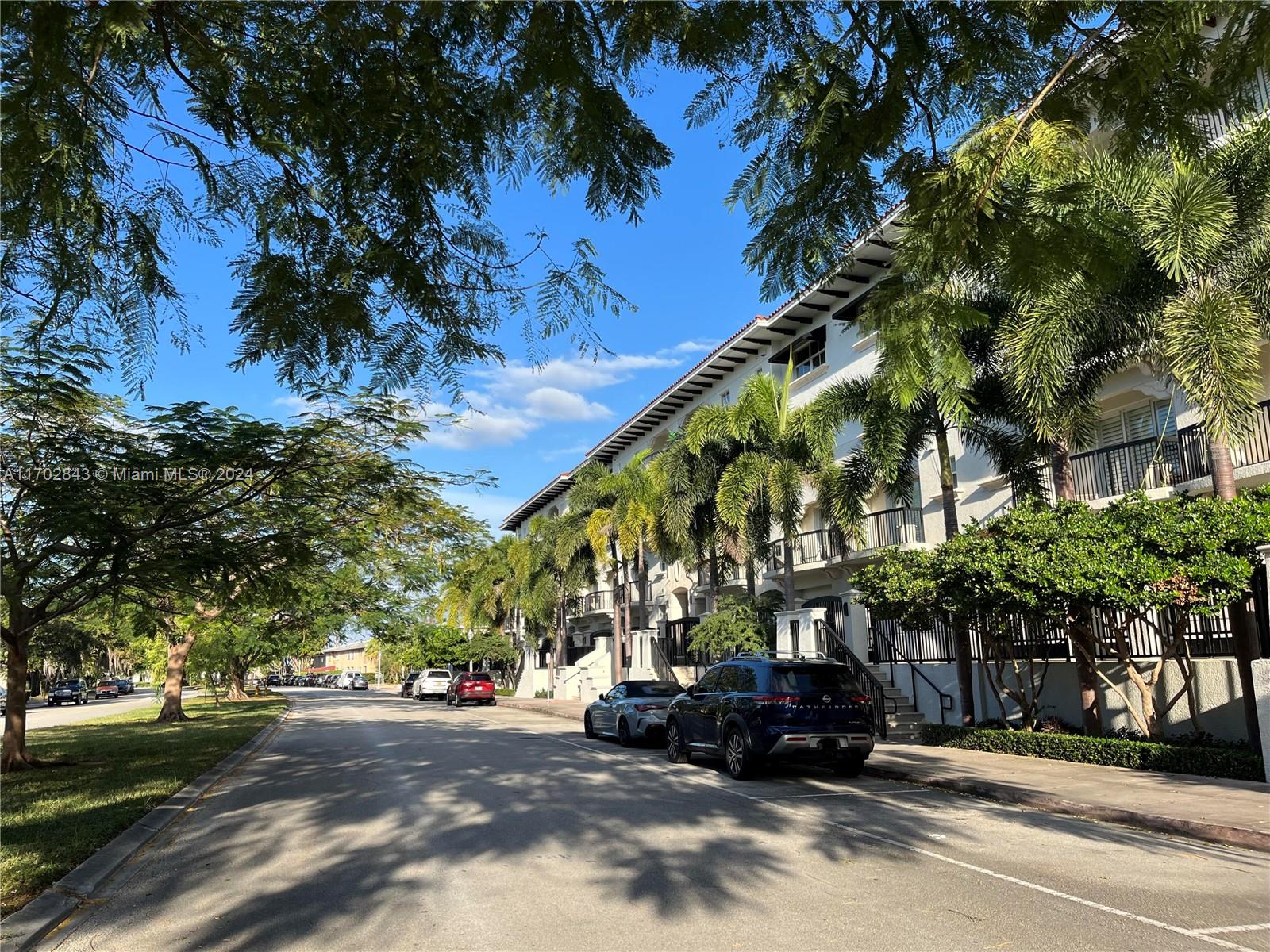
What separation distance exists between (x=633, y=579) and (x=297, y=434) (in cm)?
3321

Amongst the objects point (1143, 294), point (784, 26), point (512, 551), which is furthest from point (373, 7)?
point (512, 551)

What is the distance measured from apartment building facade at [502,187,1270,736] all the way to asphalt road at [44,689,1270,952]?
12.9 feet

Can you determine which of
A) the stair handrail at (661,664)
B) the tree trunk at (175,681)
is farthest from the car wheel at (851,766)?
the tree trunk at (175,681)

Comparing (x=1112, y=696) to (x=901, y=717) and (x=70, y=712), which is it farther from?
(x=70, y=712)

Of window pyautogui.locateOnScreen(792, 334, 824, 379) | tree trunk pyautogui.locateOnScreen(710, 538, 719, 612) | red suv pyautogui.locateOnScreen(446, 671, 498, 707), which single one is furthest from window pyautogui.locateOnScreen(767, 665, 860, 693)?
red suv pyautogui.locateOnScreen(446, 671, 498, 707)

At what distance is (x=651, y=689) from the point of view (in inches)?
781

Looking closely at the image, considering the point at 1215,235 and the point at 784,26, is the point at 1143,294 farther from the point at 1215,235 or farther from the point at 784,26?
the point at 784,26

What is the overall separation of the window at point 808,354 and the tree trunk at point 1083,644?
44.8ft

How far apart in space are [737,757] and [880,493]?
1541 cm

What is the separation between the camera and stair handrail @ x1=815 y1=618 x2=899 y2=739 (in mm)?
19141

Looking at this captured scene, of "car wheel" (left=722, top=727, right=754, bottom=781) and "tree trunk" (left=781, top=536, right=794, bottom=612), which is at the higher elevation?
"tree trunk" (left=781, top=536, right=794, bottom=612)

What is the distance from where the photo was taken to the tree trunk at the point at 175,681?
91.6 feet

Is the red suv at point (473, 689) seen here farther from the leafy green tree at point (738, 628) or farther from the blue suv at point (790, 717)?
the blue suv at point (790, 717)

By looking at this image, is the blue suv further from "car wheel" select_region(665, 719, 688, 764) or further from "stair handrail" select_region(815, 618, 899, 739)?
"stair handrail" select_region(815, 618, 899, 739)
